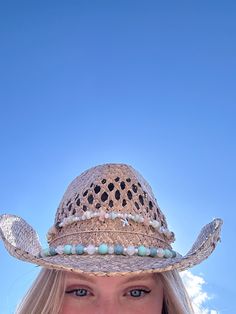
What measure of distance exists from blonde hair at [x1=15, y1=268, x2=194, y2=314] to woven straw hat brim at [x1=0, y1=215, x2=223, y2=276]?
128 mm

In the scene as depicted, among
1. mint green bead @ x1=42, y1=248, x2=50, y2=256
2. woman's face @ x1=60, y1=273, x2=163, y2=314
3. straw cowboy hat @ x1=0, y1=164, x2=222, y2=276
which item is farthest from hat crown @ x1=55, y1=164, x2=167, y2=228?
woman's face @ x1=60, y1=273, x2=163, y2=314

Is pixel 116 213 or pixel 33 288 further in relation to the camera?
pixel 33 288

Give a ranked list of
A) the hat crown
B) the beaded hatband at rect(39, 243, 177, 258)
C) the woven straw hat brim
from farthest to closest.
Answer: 1. the hat crown
2. the beaded hatband at rect(39, 243, 177, 258)
3. the woven straw hat brim

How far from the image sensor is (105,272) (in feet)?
5.69

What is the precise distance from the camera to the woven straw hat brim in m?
1.76

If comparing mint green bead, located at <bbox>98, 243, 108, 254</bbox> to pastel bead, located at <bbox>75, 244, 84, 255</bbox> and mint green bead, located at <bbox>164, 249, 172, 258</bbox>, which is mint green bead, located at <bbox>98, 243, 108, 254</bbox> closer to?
pastel bead, located at <bbox>75, 244, 84, 255</bbox>

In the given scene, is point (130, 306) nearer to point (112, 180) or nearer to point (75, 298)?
point (75, 298)

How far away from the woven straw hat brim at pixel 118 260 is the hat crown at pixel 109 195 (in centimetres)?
19

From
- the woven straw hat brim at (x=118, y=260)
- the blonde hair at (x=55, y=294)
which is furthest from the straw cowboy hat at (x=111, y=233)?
the blonde hair at (x=55, y=294)

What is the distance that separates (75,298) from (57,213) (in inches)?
14.0

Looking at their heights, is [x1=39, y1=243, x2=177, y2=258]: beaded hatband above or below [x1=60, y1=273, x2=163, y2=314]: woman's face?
above

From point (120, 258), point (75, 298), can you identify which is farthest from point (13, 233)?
point (120, 258)

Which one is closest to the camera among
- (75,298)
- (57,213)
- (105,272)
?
(105,272)

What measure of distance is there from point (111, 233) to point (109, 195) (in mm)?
153
